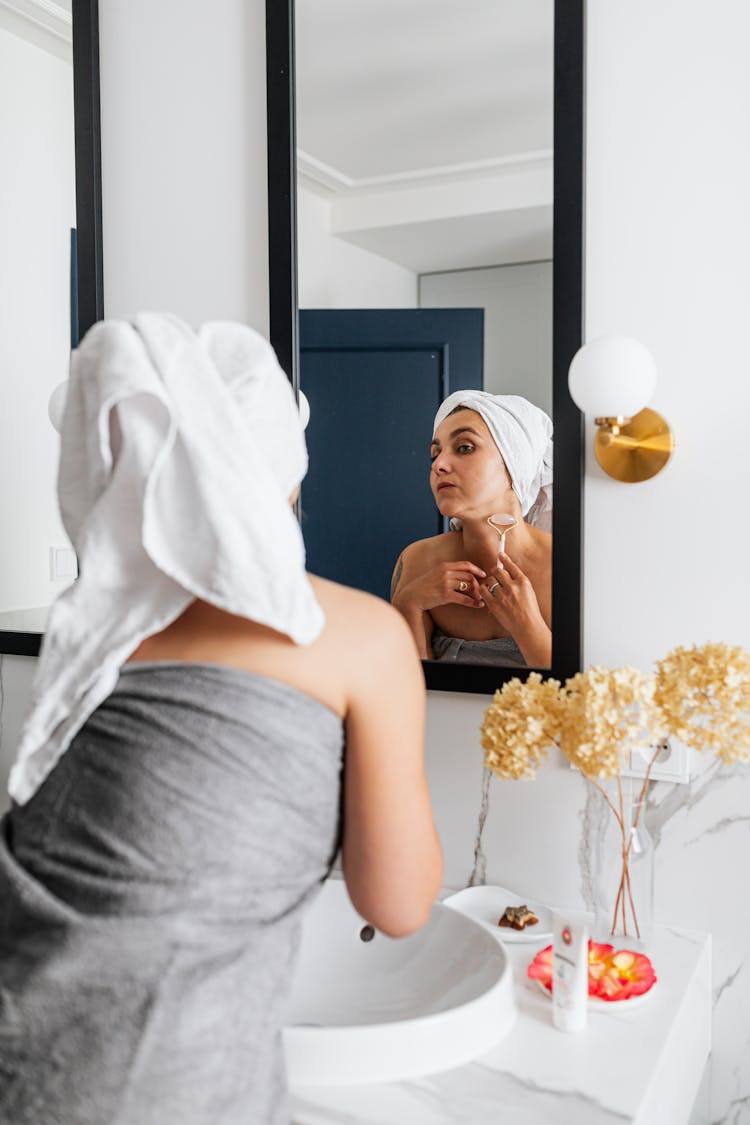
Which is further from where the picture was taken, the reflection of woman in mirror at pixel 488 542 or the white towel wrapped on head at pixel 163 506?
the reflection of woman in mirror at pixel 488 542

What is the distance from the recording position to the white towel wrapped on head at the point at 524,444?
135 centimetres

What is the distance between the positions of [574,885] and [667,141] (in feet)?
3.25

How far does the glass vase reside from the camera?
1.21 m

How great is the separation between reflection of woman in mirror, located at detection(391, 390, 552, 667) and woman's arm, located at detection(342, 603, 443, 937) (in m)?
0.42

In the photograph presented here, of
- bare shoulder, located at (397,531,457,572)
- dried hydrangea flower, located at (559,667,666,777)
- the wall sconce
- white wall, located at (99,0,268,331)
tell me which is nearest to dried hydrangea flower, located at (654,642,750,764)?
dried hydrangea flower, located at (559,667,666,777)

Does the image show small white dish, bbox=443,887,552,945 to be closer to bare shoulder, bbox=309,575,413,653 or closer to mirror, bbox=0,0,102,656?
bare shoulder, bbox=309,575,413,653

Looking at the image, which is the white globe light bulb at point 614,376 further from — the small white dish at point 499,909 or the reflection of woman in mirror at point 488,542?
the small white dish at point 499,909

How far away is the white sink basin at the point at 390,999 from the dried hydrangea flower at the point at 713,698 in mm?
330

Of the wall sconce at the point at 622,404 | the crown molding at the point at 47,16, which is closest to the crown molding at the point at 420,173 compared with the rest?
the wall sconce at the point at 622,404

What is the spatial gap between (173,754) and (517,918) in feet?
2.16

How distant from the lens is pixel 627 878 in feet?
4.06

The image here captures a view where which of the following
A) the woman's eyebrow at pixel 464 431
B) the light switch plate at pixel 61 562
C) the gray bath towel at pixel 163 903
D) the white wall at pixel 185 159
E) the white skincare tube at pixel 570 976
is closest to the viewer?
the gray bath towel at pixel 163 903

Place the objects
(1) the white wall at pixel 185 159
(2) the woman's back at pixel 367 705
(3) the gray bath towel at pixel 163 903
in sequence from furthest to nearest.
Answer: (1) the white wall at pixel 185 159 → (2) the woman's back at pixel 367 705 → (3) the gray bath towel at pixel 163 903

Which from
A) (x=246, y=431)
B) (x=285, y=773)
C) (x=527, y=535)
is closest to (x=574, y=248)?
(x=527, y=535)
